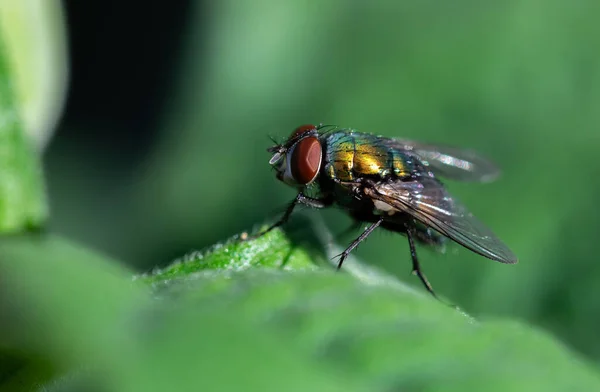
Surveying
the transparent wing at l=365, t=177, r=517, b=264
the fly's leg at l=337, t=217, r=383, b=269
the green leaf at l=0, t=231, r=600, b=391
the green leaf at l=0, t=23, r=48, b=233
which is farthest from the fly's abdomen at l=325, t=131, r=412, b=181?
the green leaf at l=0, t=231, r=600, b=391

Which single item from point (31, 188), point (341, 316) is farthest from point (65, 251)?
point (31, 188)

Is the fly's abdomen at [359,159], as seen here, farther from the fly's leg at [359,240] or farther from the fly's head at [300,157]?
the fly's leg at [359,240]

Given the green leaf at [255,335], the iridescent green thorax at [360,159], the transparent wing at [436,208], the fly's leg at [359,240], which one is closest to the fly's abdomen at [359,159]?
the iridescent green thorax at [360,159]

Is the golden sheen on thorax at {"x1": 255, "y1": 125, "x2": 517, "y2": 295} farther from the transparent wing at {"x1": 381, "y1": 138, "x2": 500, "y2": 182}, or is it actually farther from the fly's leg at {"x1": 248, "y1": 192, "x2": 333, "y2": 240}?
the transparent wing at {"x1": 381, "y1": 138, "x2": 500, "y2": 182}

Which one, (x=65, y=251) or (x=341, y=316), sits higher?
(x=65, y=251)

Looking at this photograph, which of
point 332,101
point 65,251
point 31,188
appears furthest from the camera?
point 332,101

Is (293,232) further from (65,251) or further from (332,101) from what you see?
(332,101)
